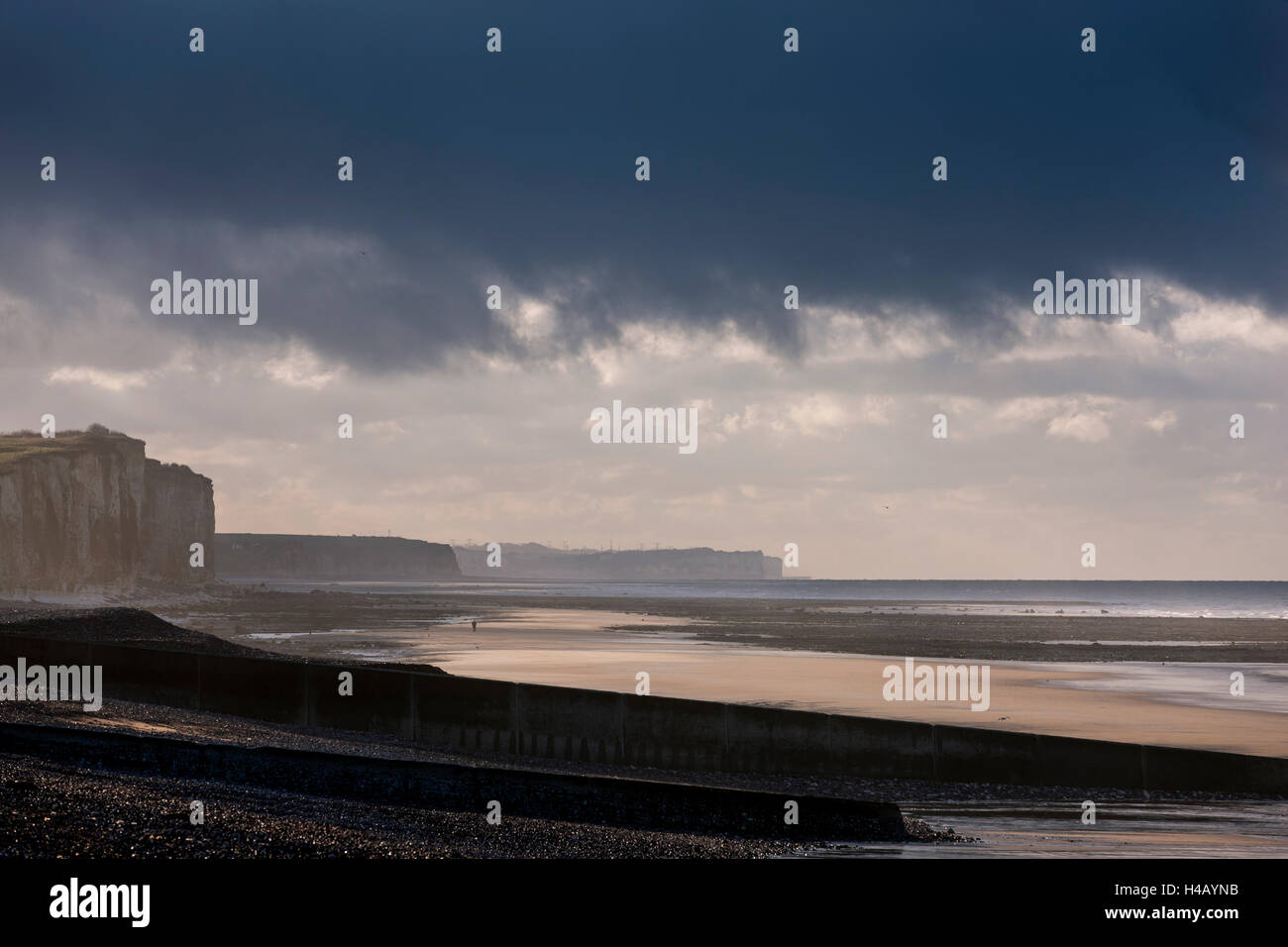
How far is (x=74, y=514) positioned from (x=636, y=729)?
91590 millimetres

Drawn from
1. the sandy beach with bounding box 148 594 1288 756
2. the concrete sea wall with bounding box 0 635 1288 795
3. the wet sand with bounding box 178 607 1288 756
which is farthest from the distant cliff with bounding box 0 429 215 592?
the concrete sea wall with bounding box 0 635 1288 795

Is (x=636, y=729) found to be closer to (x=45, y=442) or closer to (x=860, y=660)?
(x=860, y=660)

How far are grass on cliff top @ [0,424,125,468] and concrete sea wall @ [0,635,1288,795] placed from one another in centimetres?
8186

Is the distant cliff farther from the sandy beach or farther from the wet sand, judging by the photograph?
the wet sand

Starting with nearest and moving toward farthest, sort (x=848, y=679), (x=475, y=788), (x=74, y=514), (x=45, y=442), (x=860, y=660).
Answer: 1. (x=475, y=788)
2. (x=848, y=679)
3. (x=860, y=660)
4. (x=74, y=514)
5. (x=45, y=442)

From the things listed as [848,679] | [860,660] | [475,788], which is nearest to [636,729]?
[475,788]

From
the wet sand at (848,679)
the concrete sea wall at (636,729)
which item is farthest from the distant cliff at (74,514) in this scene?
the concrete sea wall at (636,729)

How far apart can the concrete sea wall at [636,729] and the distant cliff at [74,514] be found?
72.8m

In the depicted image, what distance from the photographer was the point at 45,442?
122m

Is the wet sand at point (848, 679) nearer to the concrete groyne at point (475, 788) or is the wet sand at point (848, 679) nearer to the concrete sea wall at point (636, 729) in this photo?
the concrete sea wall at point (636, 729)

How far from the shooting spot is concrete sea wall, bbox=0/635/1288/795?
18922 millimetres

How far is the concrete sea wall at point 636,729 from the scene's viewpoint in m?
18.9
